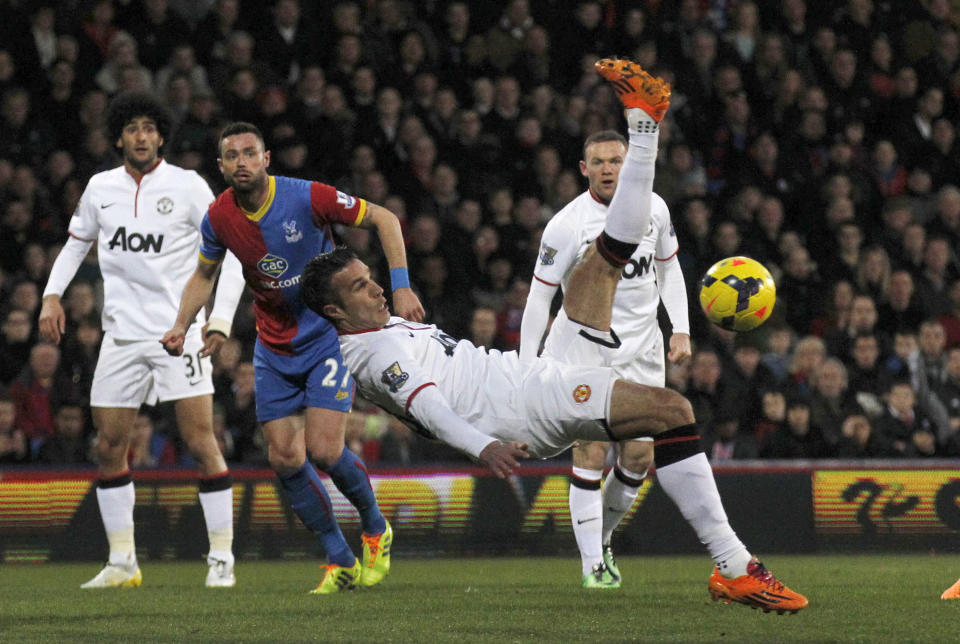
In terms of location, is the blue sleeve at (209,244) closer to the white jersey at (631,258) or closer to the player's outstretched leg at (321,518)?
the player's outstretched leg at (321,518)

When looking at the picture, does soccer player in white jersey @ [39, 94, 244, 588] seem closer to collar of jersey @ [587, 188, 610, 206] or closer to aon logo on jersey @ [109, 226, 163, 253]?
aon logo on jersey @ [109, 226, 163, 253]

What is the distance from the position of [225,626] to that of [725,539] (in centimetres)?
205

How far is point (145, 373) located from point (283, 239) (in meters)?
1.40

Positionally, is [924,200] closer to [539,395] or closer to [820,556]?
[820,556]

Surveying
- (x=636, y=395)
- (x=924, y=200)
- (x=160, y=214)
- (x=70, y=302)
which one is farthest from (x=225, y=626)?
(x=924, y=200)

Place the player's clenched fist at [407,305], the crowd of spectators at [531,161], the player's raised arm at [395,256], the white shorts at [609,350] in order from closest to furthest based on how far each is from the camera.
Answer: the player's clenched fist at [407,305] < the player's raised arm at [395,256] < the white shorts at [609,350] < the crowd of spectators at [531,161]

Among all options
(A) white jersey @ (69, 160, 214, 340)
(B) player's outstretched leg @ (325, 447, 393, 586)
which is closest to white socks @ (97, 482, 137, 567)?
(A) white jersey @ (69, 160, 214, 340)

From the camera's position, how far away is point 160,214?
8.22 m

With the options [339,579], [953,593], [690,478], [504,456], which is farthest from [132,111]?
[953,593]

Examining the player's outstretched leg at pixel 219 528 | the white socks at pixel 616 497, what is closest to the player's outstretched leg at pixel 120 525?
the player's outstretched leg at pixel 219 528

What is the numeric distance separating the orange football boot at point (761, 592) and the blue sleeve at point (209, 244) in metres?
3.18

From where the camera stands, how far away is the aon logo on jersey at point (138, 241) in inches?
324

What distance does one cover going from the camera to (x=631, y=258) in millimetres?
7762

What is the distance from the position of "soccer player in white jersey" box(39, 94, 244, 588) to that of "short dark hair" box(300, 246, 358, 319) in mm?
2164
